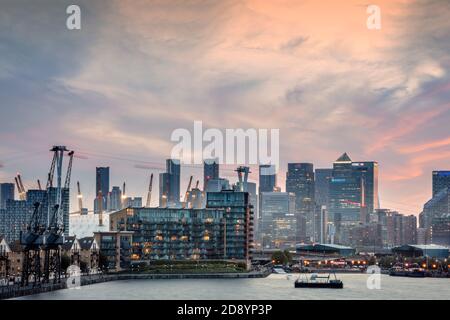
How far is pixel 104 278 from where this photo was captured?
4656 inches

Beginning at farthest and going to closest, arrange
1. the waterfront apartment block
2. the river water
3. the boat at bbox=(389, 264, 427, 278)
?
the boat at bbox=(389, 264, 427, 278), the waterfront apartment block, the river water

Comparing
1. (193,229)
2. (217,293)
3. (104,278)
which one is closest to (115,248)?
(193,229)

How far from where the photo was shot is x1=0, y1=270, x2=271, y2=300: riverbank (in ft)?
272

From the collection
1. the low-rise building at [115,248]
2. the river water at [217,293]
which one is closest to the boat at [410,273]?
the river water at [217,293]

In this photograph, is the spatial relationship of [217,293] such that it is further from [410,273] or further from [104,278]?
[410,273]

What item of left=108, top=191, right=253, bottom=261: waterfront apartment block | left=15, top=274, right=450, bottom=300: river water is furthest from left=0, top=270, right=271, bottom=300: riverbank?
left=108, top=191, right=253, bottom=261: waterfront apartment block

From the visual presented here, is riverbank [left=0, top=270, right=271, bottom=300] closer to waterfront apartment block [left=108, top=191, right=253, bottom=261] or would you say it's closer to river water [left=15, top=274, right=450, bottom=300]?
river water [left=15, top=274, right=450, bottom=300]

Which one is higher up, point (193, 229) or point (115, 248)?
point (193, 229)

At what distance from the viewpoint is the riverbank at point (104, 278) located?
83.0 m

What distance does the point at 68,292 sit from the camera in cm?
9194

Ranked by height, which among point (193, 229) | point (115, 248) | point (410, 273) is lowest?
point (410, 273)

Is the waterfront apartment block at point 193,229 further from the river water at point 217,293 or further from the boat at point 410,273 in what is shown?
the river water at point 217,293
